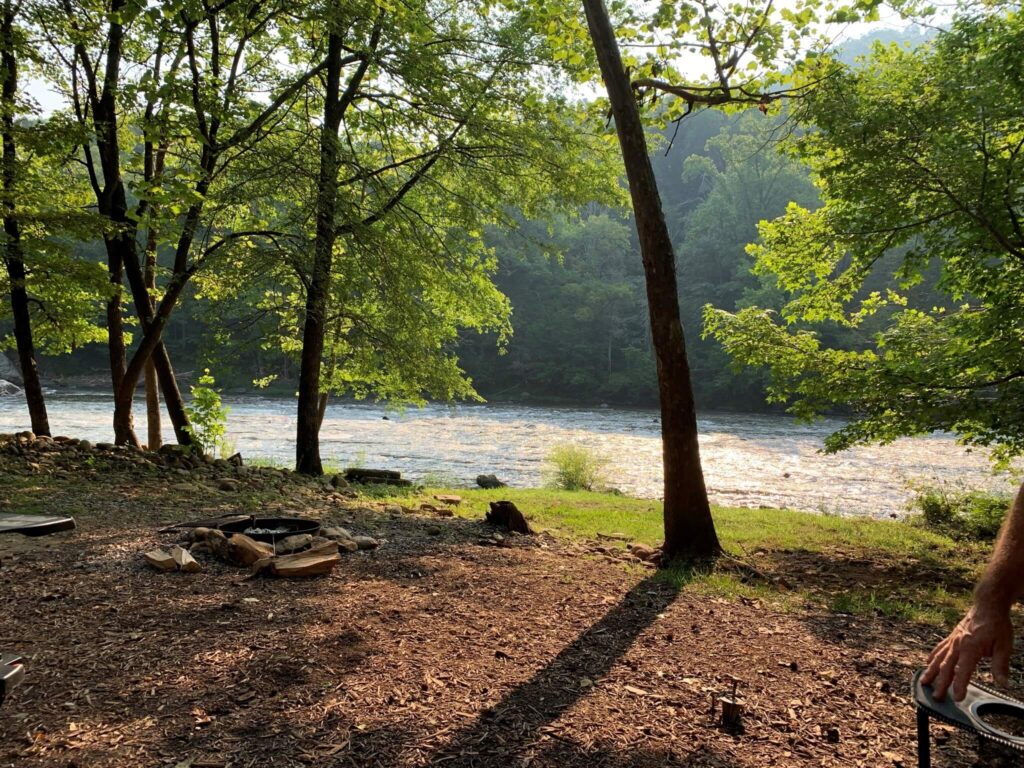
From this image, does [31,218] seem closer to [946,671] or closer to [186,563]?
[186,563]

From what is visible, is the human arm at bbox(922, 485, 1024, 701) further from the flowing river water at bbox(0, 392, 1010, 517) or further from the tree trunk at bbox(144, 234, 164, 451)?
the tree trunk at bbox(144, 234, 164, 451)

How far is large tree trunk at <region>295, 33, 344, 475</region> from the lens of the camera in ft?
28.6

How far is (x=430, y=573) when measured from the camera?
177 inches

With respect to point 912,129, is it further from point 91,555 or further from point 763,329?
point 91,555

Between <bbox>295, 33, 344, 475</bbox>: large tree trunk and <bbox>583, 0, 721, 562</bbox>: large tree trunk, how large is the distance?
4.52 m

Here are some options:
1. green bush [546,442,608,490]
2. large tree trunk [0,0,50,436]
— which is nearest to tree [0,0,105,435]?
large tree trunk [0,0,50,436]

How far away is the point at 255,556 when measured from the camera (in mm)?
4258

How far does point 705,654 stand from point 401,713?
165cm

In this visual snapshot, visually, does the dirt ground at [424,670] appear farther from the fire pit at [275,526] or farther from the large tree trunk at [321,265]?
the large tree trunk at [321,265]

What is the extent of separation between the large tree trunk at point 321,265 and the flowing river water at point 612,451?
10.1 ft

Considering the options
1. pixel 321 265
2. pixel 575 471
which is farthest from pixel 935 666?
pixel 575 471

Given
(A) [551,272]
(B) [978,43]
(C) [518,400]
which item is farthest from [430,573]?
(A) [551,272]

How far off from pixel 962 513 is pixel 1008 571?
10.7m

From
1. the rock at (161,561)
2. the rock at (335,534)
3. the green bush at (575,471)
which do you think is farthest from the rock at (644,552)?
the green bush at (575,471)
